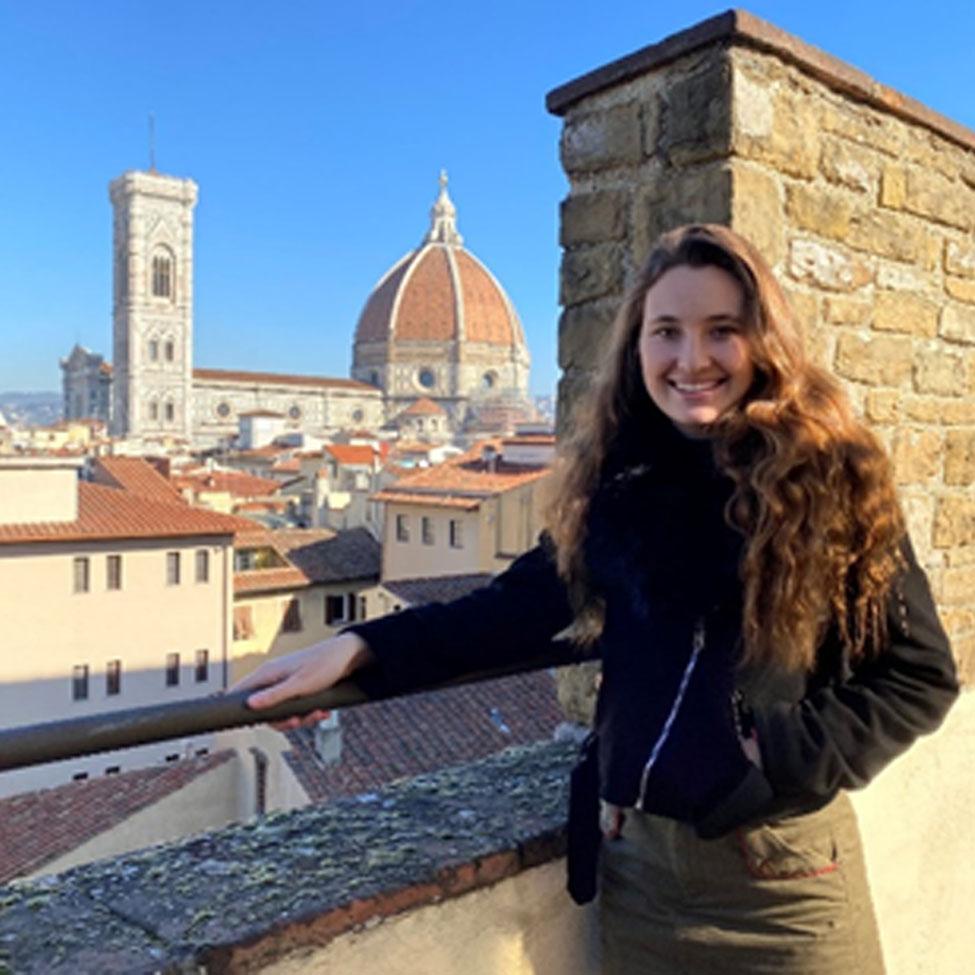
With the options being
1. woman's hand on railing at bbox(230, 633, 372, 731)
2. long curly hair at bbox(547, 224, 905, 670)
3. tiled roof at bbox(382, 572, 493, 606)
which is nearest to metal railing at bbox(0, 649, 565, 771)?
woman's hand on railing at bbox(230, 633, 372, 731)

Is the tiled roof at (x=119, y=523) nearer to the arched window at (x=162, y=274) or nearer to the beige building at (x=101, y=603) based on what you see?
the beige building at (x=101, y=603)

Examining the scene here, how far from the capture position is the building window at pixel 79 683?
15.9m

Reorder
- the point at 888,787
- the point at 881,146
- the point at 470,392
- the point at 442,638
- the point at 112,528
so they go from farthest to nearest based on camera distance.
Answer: the point at 470,392, the point at 112,528, the point at 881,146, the point at 888,787, the point at 442,638

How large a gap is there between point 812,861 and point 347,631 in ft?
2.36

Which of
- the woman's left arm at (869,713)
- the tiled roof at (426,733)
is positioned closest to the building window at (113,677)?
the tiled roof at (426,733)

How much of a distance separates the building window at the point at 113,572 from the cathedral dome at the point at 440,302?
233ft

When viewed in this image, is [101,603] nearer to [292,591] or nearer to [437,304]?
[292,591]

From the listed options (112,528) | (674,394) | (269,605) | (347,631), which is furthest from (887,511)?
(269,605)

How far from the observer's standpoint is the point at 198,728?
Answer: 1180mm

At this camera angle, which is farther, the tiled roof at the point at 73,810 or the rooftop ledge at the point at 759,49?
the tiled roof at the point at 73,810

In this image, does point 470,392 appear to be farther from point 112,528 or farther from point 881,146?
point 881,146

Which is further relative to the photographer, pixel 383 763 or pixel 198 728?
pixel 383 763

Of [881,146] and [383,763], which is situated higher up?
[881,146]

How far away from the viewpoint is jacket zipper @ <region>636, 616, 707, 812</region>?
1243 mm
